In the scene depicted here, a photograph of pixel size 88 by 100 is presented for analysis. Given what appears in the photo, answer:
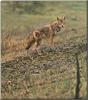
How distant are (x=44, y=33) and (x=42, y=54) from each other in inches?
11.2

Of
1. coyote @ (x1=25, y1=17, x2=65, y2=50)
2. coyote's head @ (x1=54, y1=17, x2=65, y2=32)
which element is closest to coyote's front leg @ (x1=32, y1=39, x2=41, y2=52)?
coyote @ (x1=25, y1=17, x2=65, y2=50)

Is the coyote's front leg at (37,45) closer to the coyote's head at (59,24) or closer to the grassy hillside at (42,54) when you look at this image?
the grassy hillside at (42,54)

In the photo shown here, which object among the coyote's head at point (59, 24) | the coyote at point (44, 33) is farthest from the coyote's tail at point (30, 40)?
the coyote's head at point (59, 24)

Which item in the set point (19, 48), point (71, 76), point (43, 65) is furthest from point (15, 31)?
point (71, 76)

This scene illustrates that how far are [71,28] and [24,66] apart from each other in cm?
81

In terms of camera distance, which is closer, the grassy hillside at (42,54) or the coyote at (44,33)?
the grassy hillside at (42,54)

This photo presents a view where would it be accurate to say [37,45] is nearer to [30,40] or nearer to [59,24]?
[30,40]

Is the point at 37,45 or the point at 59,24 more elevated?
the point at 59,24

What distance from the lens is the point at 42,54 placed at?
5887 mm

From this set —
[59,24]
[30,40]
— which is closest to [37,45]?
[30,40]

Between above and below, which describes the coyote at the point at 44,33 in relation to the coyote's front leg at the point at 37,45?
above

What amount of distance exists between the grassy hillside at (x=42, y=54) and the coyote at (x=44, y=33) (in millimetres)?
57

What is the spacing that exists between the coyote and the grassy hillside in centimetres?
6

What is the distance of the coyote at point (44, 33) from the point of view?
588cm
